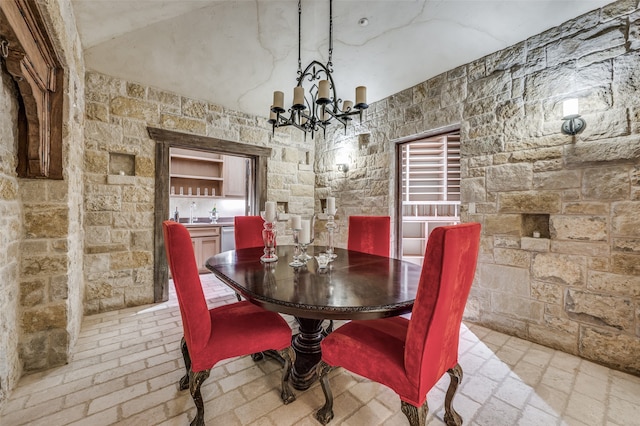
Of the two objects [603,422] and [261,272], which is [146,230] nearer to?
[261,272]

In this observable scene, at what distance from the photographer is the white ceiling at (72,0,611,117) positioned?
214 centimetres

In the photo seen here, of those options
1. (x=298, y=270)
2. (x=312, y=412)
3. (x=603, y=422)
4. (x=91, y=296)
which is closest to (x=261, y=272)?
(x=298, y=270)

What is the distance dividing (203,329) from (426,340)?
103 cm

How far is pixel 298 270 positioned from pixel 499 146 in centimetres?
213

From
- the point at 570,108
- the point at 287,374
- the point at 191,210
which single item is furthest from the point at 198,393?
the point at 191,210

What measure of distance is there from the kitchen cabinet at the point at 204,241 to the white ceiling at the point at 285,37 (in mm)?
2095

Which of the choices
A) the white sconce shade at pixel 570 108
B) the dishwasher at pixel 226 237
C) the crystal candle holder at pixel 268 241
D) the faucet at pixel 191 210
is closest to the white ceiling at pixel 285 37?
the white sconce shade at pixel 570 108

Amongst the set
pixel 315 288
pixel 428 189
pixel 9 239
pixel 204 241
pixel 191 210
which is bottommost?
pixel 204 241

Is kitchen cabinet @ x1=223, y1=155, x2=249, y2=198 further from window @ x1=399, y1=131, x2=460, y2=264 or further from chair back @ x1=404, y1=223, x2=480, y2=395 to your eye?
chair back @ x1=404, y1=223, x2=480, y2=395

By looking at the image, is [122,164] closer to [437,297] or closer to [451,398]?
[437,297]

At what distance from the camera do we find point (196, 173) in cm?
508

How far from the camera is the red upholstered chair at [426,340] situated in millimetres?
991

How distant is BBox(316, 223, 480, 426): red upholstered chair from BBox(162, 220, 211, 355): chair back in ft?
2.02

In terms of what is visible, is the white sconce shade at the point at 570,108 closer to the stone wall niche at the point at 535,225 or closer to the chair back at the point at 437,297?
the stone wall niche at the point at 535,225
